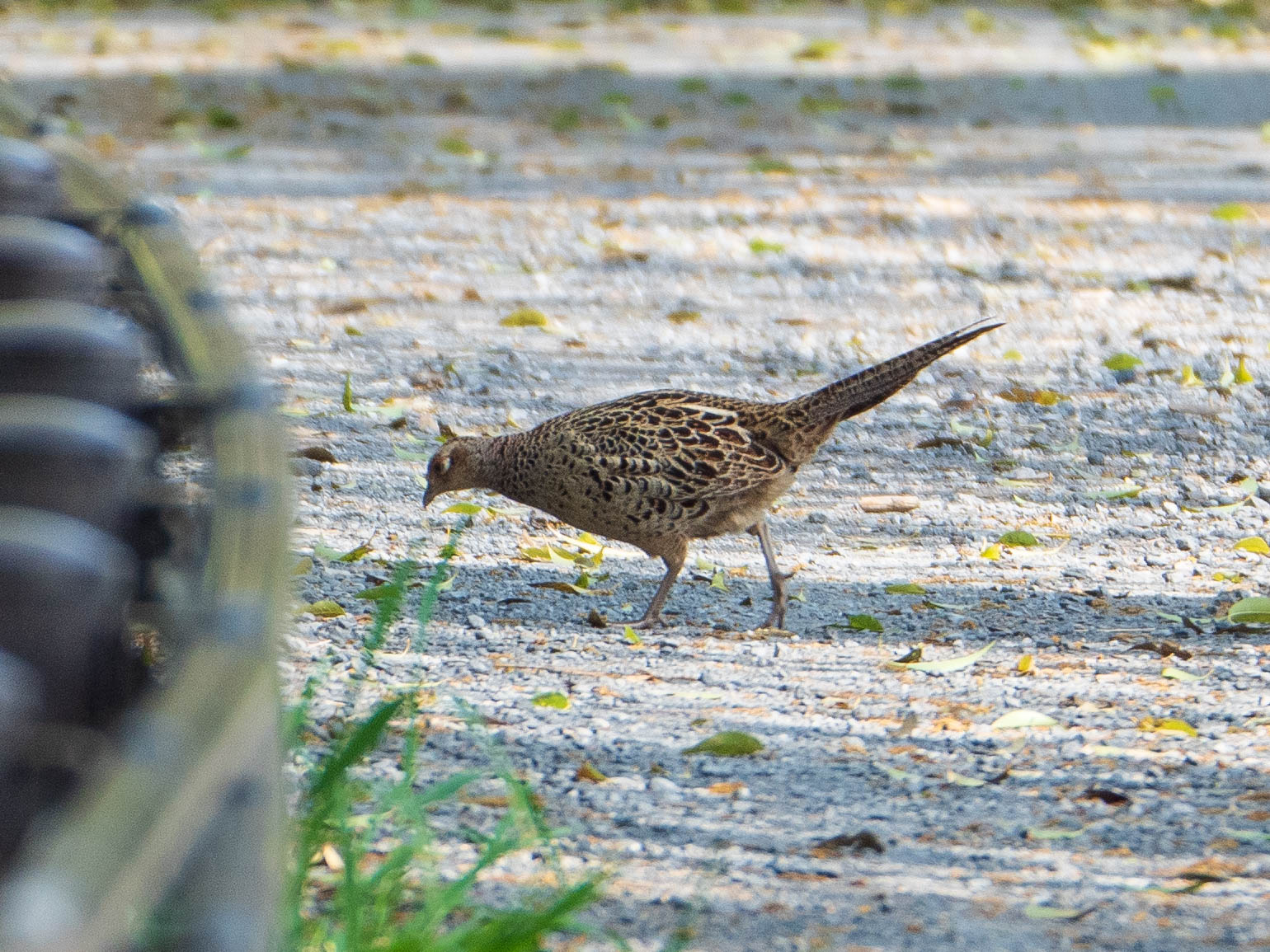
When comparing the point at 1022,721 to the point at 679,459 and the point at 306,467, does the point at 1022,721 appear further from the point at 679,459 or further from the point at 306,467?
the point at 306,467

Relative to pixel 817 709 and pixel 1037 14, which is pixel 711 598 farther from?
pixel 1037 14

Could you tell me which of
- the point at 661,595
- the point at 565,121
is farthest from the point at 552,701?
the point at 565,121

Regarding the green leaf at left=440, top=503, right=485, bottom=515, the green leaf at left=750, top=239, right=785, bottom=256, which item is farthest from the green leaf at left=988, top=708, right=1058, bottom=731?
the green leaf at left=750, top=239, right=785, bottom=256

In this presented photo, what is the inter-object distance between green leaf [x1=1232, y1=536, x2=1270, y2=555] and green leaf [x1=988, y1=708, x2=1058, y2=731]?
1.36m

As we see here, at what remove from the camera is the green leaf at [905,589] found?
14.7 feet

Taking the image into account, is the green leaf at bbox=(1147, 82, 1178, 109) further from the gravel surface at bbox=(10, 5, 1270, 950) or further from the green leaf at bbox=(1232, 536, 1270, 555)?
Result: the green leaf at bbox=(1232, 536, 1270, 555)

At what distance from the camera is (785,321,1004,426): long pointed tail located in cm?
432

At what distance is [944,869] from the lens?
9.95ft

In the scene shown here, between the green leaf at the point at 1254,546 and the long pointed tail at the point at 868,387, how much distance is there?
3.45 ft

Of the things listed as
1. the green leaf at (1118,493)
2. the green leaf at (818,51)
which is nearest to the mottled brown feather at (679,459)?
the green leaf at (1118,493)

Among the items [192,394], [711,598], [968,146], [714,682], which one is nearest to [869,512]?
[711,598]

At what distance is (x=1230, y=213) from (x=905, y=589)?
5341mm

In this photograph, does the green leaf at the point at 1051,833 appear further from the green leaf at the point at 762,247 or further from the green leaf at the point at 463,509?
the green leaf at the point at 762,247

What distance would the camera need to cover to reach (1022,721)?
3.67m
